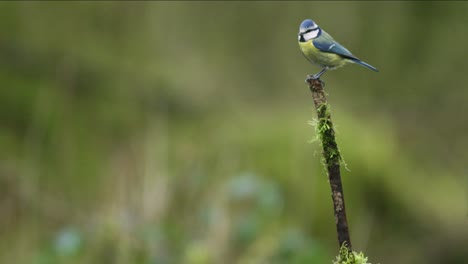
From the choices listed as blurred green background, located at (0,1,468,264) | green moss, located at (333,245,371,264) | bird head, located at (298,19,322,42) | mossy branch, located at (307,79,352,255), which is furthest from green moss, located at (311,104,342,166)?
blurred green background, located at (0,1,468,264)

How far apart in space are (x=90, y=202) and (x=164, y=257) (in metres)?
0.65

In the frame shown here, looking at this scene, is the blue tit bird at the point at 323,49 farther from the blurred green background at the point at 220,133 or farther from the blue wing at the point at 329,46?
the blurred green background at the point at 220,133

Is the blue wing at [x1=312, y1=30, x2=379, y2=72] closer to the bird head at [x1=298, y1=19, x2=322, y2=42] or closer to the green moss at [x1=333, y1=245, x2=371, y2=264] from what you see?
the bird head at [x1=298, y1=19, x2=322, y2=42]

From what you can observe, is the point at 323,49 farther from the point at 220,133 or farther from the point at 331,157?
the point at 220,133

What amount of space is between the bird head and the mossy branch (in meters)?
0.16

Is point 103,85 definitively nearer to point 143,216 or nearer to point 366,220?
point 143,216

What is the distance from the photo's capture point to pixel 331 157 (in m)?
0.88

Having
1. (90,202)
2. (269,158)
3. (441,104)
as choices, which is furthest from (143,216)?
(441,104)

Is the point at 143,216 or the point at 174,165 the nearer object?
the point at 143,216

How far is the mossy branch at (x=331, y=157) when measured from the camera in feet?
2.60

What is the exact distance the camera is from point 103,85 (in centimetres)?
363

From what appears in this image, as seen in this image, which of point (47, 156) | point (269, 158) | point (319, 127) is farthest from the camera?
point (269, 158)

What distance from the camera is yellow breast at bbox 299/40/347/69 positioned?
1207 millimetres

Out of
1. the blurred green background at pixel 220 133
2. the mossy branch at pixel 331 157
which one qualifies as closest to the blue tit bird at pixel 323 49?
the mossy branch at pixel 331 157
